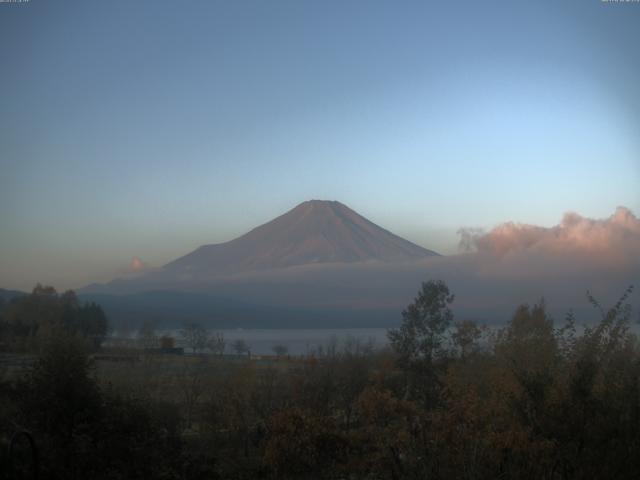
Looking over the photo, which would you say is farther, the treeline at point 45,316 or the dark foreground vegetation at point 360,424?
the treeline at point 45,316

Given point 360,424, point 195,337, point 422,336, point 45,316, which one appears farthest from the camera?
point 195,337

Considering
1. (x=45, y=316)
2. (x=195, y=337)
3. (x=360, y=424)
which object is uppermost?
(x=45, y=316)

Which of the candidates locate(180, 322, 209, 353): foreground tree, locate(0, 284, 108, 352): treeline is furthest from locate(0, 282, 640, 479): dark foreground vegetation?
locate(180, 322, 209, 353): foreground tree

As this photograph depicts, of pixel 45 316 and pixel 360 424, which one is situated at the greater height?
pixel 45 316

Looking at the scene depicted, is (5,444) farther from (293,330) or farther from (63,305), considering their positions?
(293,330)

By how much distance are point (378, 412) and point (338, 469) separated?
1.85m

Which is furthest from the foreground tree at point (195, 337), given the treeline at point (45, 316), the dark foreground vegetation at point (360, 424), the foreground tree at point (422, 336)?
the dark foreground vegetation at point (360, 424)

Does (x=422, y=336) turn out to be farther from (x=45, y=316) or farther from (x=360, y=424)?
(x=45, y=316)

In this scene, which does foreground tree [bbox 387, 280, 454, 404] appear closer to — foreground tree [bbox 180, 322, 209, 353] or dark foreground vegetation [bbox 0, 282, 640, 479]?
dark foreground vegetation [bbox 0, 282, 640, 479]

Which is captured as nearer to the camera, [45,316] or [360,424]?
[360,424]

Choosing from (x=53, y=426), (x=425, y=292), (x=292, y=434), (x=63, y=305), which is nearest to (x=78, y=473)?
(x=53, y=426)

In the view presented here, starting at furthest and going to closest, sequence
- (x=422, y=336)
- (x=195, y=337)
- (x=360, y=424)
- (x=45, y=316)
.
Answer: (x=195, y=337) → (x=45, y=316) → (x=422, y=336) → (x=360, y=424)

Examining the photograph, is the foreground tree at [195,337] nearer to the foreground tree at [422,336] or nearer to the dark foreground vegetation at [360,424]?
the foreground tree at [422,336]

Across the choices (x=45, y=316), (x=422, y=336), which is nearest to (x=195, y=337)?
(x=45, y=316)
